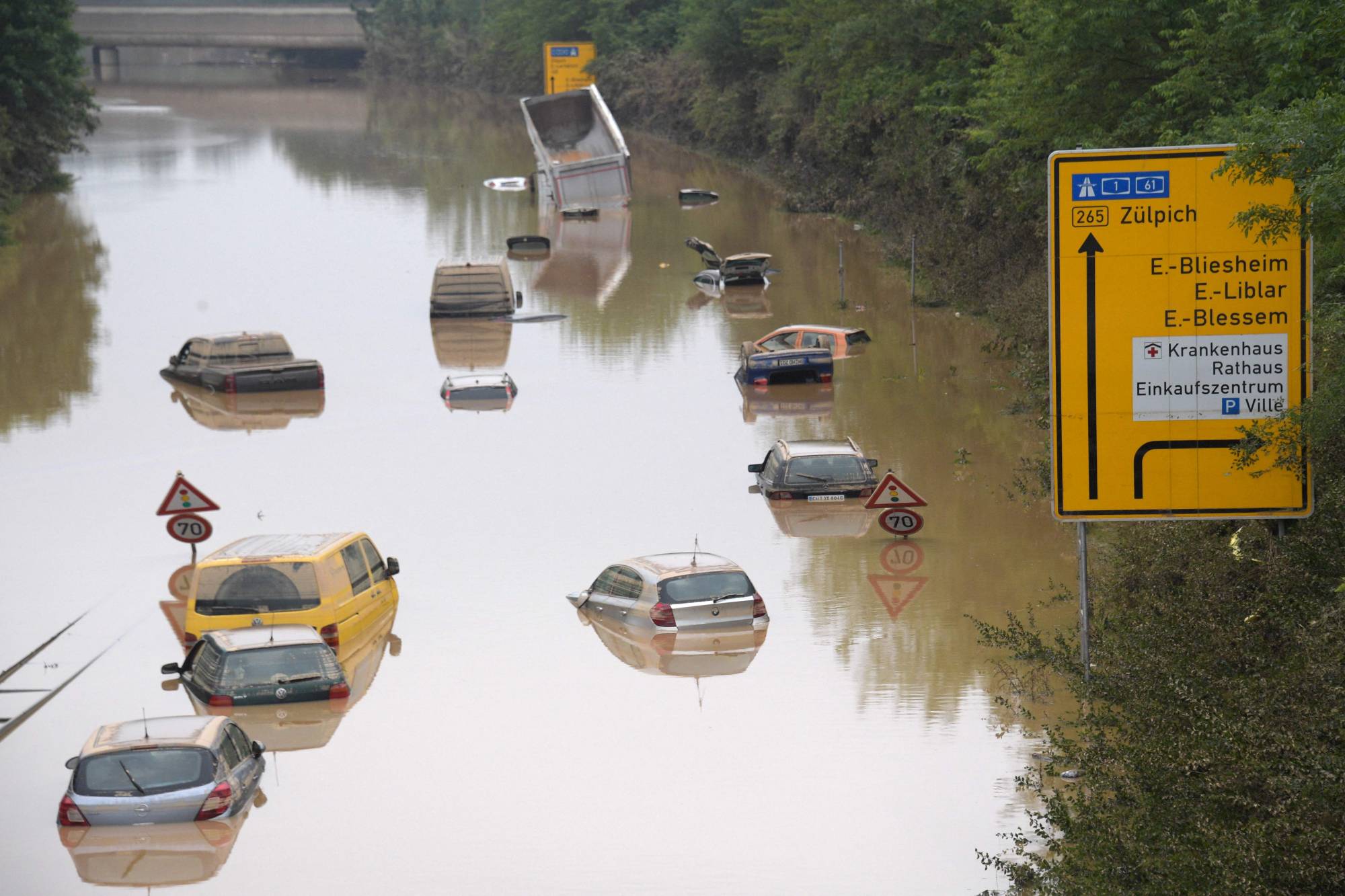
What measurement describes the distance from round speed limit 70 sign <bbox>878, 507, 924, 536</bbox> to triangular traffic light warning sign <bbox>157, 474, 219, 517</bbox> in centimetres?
1007

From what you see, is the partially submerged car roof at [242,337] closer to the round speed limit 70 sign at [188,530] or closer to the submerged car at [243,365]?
the submerged car at [243,365]

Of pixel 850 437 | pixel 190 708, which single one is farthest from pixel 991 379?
pixel 190 708

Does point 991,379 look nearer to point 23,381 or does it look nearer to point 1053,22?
point 1053,22

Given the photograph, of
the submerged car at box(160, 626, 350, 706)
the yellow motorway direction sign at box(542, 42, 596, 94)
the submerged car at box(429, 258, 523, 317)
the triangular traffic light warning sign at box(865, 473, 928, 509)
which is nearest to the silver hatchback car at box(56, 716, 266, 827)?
the submerged car at box(160, 626, 350, 706)

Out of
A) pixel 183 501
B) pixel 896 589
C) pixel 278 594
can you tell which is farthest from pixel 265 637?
pixel 896 589

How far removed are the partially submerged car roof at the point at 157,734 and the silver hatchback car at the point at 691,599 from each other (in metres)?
6.57

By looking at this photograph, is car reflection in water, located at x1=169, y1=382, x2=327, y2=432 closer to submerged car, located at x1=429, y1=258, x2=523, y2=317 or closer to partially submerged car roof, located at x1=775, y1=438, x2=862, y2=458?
submerged car, located at x1=429, y1=258, x2=523, y2=317

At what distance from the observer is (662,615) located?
22.0 m

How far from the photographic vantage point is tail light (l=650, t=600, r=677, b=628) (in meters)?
22.0

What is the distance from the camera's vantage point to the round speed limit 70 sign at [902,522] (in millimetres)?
26141

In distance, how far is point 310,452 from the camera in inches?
1329

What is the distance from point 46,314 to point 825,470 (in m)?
30.6

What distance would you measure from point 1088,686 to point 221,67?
180910 mm

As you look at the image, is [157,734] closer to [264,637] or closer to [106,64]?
[264,637]
